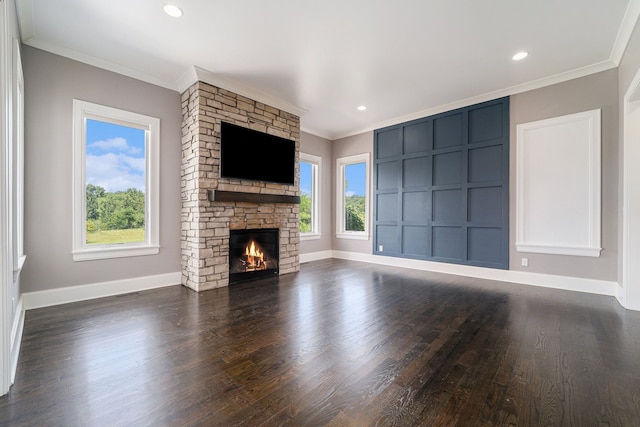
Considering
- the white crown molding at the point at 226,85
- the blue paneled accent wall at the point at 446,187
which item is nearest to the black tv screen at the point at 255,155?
the white crown molding at the point at 226,85

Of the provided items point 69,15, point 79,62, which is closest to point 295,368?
point 69,15

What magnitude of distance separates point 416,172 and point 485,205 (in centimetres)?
140

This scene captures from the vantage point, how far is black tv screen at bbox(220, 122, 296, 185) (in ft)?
13.6

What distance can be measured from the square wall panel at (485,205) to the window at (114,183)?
5064mm

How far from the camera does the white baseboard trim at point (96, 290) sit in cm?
311

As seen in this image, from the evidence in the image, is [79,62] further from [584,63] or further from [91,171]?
[584,63]

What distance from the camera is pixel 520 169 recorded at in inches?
170

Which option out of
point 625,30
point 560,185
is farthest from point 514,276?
point 625,30

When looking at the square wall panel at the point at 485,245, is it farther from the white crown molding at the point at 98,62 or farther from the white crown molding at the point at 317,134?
the white crown molding at the point at 98,62

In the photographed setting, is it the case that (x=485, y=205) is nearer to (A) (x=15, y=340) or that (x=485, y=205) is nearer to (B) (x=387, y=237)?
(B) (x=387, y=237)

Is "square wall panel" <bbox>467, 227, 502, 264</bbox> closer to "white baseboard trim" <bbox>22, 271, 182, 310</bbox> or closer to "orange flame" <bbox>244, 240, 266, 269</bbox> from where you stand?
"orange flame" <bbox>244, 240, 266, 269</bbox>

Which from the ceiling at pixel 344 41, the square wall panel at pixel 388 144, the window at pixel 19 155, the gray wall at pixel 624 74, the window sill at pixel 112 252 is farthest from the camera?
the square wall panel at pixel 388 144

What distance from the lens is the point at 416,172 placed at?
553 centimetres

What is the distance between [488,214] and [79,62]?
620 centimetres
